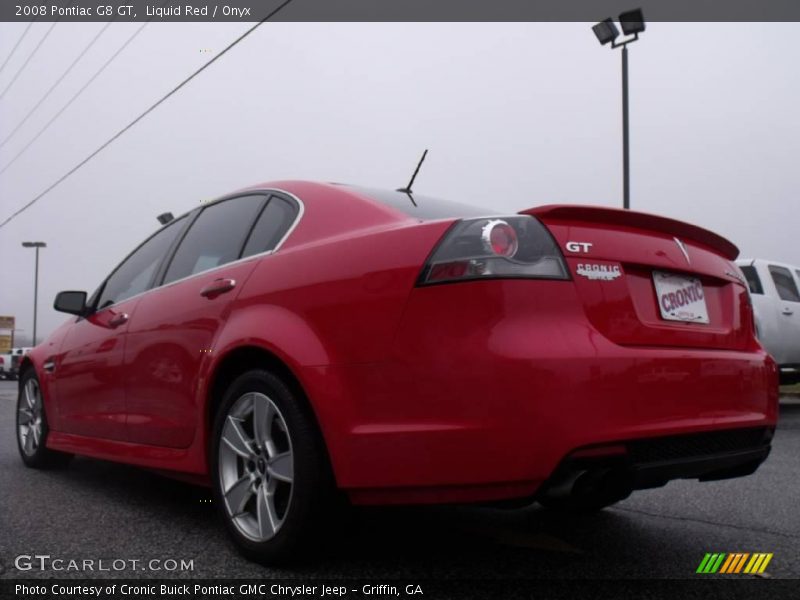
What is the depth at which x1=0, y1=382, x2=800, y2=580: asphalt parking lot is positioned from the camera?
278 cm

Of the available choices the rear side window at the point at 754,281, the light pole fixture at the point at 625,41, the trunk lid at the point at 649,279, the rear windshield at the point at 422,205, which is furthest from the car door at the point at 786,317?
the rear windshield at the point at 422,205

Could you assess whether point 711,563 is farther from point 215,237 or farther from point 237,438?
point 215,237

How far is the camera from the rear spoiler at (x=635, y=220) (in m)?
2.57

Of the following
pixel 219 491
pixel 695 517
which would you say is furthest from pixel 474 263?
pixel 695 517

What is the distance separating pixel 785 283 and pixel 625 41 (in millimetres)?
5519

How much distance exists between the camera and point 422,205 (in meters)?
3.15

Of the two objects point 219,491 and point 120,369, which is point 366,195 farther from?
point 120,369

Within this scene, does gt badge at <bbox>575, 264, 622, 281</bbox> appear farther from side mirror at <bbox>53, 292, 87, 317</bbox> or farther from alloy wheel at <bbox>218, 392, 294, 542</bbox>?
side mirror at <bbox>53, 292, 87, 317</bbox>

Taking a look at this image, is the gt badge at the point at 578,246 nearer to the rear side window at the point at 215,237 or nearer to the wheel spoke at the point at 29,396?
the rear side window at the point at 215,237

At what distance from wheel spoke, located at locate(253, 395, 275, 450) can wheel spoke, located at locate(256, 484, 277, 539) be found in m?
0.16

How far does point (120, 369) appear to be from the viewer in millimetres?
3898

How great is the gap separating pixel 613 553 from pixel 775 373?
93 cm

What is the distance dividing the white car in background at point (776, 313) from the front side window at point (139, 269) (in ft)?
24.9

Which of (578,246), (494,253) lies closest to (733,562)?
(578,246)
